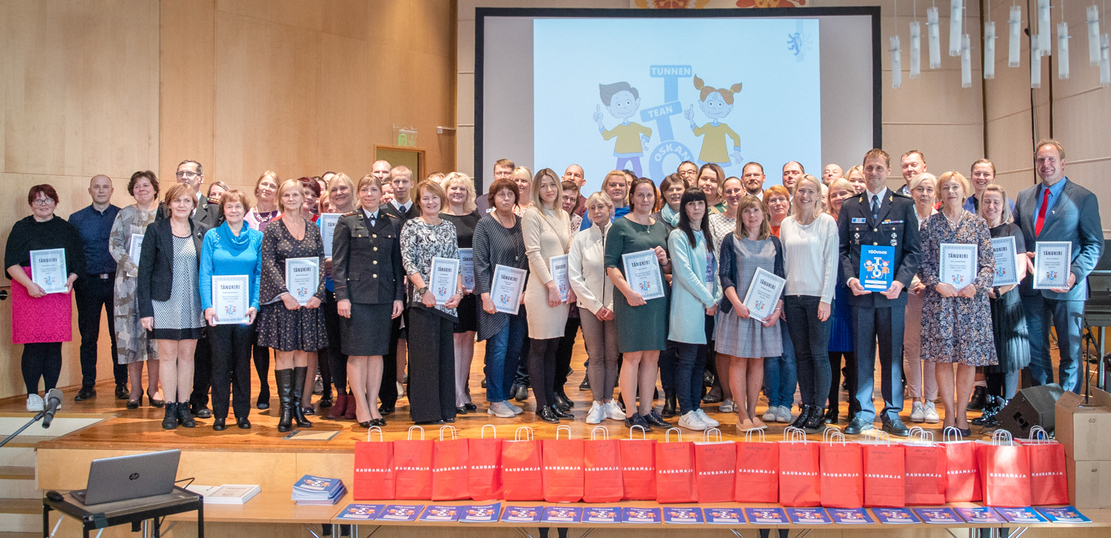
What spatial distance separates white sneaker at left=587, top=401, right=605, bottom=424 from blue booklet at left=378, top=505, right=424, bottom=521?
120cm

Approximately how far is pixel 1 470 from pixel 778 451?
179 inches

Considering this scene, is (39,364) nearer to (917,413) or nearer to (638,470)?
(638,470)

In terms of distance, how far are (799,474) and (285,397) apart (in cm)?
284

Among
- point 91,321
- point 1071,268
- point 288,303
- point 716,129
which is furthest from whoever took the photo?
point 716,129

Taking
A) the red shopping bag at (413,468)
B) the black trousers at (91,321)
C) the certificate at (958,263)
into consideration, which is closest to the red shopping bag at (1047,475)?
the certificate at (958,263)

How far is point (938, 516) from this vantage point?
3740 mm

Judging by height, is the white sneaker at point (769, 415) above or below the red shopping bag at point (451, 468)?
above

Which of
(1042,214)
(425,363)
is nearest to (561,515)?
(425,363)

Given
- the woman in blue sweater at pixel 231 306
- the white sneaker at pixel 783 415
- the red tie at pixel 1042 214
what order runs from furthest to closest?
the red tie at pixel 1042 214 → the white sneaker at pixel 783 415 → the woman in blue sweater at pixel 231 306

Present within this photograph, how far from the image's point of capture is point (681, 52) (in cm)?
862

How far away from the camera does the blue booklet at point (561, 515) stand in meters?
3.68

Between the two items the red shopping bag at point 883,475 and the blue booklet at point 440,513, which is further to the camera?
the red shopping bag at point 883,475

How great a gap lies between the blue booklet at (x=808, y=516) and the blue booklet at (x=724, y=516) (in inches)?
9.2

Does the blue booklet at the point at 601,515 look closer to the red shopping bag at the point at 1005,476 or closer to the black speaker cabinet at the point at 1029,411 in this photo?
the red shopping bag at the point at 1005,476
